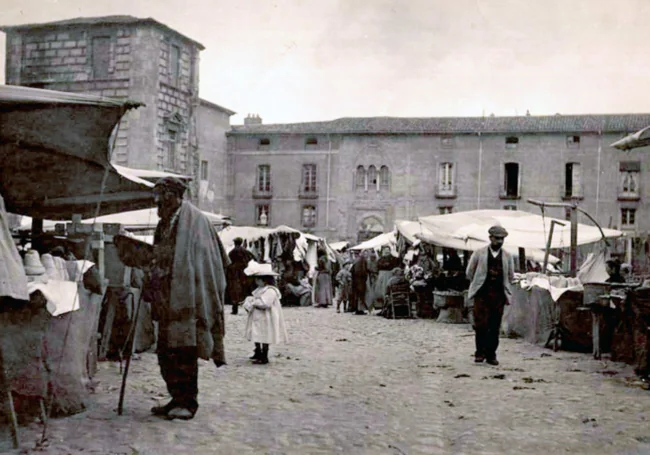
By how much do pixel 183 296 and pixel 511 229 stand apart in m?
11.8

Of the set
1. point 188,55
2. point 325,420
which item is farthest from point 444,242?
point 188,55

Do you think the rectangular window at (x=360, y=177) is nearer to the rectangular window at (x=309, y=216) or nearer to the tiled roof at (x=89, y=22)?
the rectangular window at (x=309, y=216)

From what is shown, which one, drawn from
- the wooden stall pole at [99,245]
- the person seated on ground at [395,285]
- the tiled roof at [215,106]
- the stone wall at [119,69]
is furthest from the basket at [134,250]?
the tiled roof at [215,106]

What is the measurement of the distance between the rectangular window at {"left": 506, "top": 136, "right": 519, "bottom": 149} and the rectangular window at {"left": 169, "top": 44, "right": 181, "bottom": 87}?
865 inches

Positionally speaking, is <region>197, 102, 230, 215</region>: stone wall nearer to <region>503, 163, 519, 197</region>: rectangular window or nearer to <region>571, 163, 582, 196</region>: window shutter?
<region>503, 163, 519, 197</region>: rectangular window

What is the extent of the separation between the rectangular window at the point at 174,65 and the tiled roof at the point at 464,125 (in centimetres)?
1763

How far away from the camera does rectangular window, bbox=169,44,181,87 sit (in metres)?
30.2

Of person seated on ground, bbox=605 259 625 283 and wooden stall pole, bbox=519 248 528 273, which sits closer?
person seated on ground, bbox=605 259 625 283

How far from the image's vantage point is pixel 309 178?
158ft

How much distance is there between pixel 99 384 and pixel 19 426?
74.8 inches

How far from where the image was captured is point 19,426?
5.36 m

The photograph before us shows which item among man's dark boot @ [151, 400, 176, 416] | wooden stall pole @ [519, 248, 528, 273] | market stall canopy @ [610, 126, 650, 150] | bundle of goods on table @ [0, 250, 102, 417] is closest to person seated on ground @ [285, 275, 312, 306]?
wooden stall pole @ [519, 248, 528, 273]

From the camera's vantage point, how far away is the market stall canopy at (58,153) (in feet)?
18.2

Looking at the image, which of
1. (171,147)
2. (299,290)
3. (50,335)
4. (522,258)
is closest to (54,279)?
(50,335)
